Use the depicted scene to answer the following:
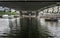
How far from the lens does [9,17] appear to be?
45188 mm

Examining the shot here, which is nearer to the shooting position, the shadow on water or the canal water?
the canal water

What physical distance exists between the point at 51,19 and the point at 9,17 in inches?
522

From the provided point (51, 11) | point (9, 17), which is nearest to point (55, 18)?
point (51, 11)

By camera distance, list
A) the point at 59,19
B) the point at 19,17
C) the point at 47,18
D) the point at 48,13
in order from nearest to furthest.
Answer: the point at 48,13 → the point at 47,18 → the point at 59,19 → the point at 19,17

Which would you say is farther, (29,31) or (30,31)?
Result: (29,31)

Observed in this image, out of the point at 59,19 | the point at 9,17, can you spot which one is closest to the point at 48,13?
the point at 59,19

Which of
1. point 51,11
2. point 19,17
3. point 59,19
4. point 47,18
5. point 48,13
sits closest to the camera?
point 51,11

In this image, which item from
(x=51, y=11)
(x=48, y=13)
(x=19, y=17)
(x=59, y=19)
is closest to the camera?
(x=51, y=11)

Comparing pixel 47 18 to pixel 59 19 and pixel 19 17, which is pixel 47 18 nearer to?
pixel 59 19

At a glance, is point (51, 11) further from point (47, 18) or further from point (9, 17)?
point (9, 17)

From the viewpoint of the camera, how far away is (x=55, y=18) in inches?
1634

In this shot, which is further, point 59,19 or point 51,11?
point 59,19

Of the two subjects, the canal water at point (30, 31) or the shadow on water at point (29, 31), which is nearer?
the canal water at point (30, 31)

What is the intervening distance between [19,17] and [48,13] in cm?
1879
